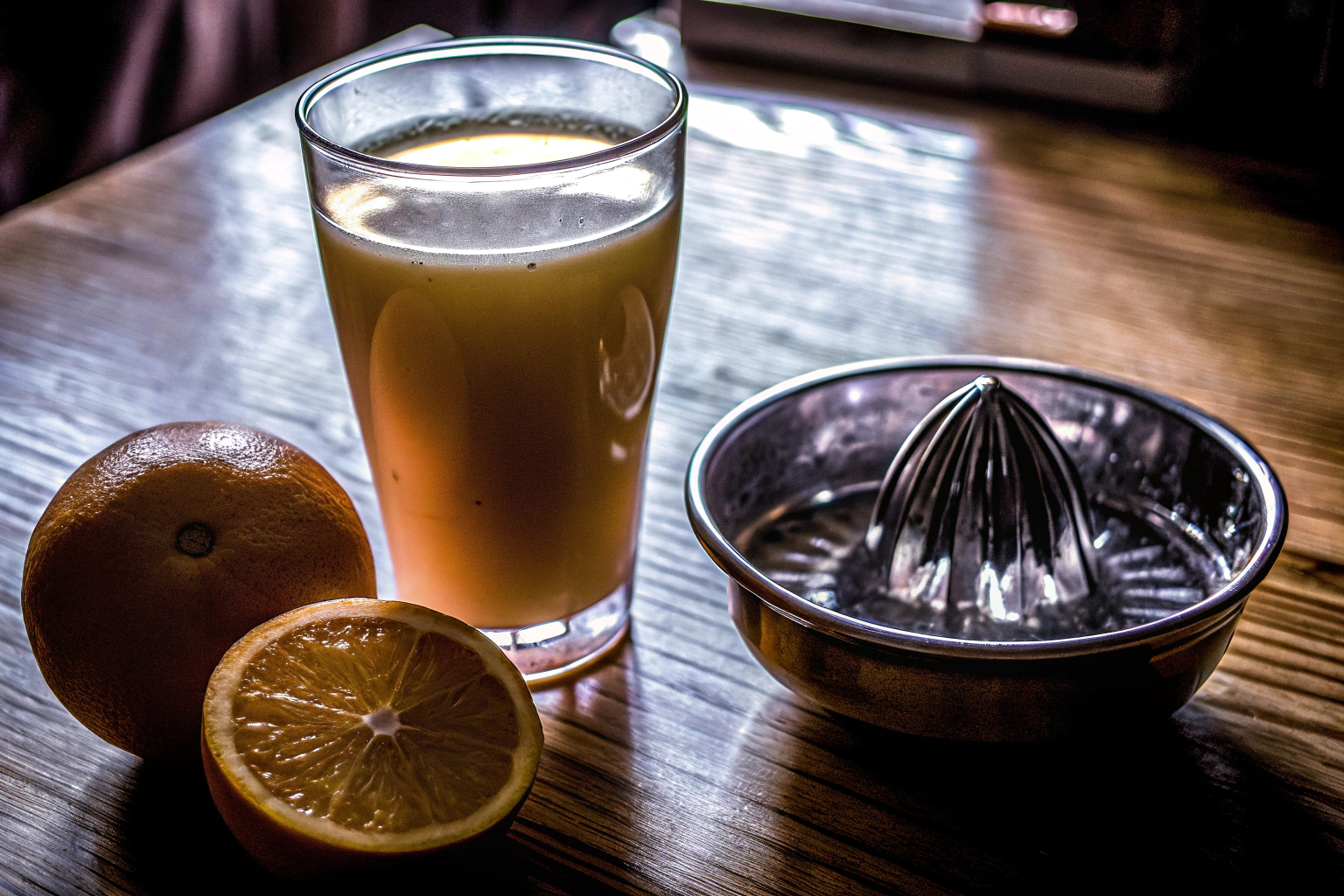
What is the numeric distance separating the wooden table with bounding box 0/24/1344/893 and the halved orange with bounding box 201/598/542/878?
0.04m

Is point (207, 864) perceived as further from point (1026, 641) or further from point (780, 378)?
point (780, 378)

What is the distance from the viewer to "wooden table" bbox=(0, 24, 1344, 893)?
1.27 feet

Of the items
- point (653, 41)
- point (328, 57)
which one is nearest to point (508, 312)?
point (653, 41)

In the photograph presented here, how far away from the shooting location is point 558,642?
484mm

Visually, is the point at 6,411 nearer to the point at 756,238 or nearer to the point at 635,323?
the point at 635,323

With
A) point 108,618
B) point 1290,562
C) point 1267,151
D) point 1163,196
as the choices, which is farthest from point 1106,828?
point 1267,151

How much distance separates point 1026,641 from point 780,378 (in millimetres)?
324

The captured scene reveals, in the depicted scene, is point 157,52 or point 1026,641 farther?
point 157,52

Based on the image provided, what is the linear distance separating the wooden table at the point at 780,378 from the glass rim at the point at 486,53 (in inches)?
7.8

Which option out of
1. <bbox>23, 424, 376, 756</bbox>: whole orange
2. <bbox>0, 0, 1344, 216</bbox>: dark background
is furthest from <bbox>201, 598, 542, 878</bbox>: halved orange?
<bbox>0, 0, 1344, 216</bbox>: dark background

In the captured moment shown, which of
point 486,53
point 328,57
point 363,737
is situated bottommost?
point 328,57

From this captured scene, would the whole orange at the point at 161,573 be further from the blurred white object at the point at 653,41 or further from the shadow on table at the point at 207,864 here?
the blurred white object at the point at 653,41

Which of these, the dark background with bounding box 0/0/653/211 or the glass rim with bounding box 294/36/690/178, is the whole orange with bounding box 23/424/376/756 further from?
the dark background with bounding box 0/0/653/211

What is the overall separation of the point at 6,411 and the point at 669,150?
398 mm
